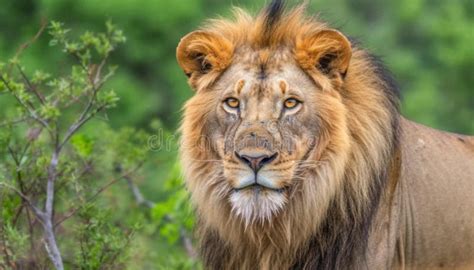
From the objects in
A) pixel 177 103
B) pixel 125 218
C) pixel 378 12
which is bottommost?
pixel 125 218

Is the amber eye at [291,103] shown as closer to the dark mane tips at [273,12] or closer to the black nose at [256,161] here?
the black nose at [256,161]

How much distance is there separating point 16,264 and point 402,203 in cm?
239

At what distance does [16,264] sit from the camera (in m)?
8.16

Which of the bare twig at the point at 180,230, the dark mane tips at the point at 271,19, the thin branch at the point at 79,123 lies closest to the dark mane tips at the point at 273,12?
the dark mane tips at the point at 271,19

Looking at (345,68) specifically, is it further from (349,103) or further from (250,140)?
(250,140)

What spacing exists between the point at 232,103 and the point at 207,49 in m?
0.39

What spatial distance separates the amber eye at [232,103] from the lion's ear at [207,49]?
24cm

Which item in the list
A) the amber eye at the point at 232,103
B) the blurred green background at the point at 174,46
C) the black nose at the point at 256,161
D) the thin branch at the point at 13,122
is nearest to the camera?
the black nose at the point at 256,161

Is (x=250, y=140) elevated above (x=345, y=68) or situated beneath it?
situated beneath

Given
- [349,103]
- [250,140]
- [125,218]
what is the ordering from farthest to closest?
1. [125,218]
2. [349,103]
3. [250,140]

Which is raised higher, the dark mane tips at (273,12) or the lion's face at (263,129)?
the dark mane tips at (273,12)

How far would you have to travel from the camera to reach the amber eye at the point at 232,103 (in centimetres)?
703

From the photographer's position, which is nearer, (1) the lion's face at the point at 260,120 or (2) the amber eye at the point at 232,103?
(1) the lion's face at the point at 260,120

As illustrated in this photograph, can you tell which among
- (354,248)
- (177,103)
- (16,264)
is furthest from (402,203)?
(177,103)
